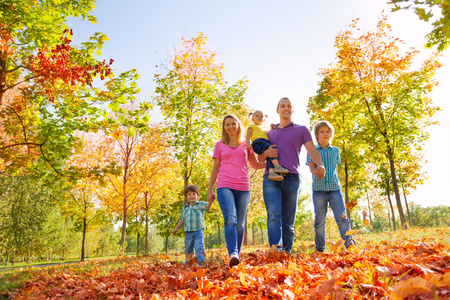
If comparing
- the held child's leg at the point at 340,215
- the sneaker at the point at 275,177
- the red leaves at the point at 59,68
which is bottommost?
the held child's leg at the point at 340,215

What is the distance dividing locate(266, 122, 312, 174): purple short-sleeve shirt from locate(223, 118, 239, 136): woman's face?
2.23 ft

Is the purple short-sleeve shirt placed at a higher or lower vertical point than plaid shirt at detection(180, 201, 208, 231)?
higher

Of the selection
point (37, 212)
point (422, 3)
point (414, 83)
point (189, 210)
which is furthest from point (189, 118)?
point (37, 212)

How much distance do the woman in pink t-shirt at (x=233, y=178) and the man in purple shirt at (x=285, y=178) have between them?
1.04ft

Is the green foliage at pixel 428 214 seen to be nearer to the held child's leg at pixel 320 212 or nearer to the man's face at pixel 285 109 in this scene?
the held child's leg at pixel 320 212

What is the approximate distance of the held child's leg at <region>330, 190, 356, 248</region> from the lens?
14.9 feet

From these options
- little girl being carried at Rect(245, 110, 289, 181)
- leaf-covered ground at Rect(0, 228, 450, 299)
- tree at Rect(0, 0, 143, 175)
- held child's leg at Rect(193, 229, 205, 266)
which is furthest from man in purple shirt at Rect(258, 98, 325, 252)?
tree at Rect(0, 0, 143, 175)

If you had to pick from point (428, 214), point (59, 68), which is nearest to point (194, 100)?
point (59, 68)

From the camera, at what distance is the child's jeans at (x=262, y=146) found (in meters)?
4.46

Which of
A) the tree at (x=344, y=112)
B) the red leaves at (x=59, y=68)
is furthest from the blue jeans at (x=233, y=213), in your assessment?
the tree at (x=344, y=112)

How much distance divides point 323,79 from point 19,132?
16286mm

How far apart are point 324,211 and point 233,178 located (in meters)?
1.85

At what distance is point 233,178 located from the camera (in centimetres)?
426

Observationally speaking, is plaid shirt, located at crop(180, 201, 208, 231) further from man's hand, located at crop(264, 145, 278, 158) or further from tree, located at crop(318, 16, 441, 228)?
tree, located at crop(318, 16, 441, 228)
